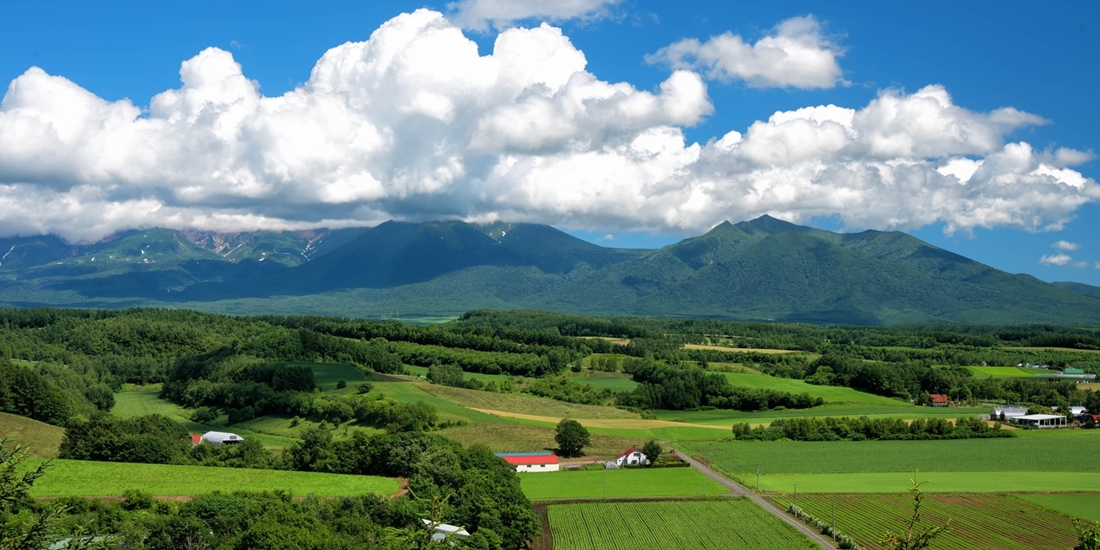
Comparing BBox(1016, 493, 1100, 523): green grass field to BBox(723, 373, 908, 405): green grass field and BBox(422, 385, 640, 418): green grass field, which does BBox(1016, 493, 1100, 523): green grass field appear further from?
BBox(723, 373, 908, 405): green grass field

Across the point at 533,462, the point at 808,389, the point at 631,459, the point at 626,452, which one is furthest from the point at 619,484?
the point at 808,389

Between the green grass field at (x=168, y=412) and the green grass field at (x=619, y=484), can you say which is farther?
the green grass field at (x=168, y=412)

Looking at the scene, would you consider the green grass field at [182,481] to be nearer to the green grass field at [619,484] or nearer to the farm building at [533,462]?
the green grass field at [619,484]

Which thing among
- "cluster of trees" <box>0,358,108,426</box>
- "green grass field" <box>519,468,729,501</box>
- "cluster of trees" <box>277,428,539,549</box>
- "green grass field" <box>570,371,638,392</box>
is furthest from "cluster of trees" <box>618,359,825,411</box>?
"cluster of trees" <box>0,358,108,426</box>

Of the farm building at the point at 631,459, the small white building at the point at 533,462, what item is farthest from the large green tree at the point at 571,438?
the small white building at the point at 533,462

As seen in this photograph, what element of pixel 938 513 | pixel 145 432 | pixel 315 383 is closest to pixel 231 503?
pixel 145 432

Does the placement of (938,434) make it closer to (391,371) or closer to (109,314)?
(391,371)

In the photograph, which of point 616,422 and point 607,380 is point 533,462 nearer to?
point 616,422
